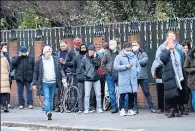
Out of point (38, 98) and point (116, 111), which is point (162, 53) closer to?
point (116, 111)

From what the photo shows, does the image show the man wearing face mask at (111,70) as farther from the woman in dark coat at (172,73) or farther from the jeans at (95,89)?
the woman in dark coat at (172,73)

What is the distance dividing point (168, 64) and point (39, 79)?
11.1 ft

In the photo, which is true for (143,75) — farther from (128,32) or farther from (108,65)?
(128,32)

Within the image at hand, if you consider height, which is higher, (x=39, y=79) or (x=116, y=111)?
(x=39, y=79)

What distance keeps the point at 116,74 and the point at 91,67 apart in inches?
29.5

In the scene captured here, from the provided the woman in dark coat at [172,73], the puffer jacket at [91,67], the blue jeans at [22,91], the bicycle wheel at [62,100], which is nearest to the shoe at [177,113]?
the woman in dark coat at [172,73]

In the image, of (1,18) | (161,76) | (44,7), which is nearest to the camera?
(161,76)

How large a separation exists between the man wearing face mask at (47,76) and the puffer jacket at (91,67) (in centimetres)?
92

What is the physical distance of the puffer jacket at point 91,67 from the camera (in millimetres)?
15555

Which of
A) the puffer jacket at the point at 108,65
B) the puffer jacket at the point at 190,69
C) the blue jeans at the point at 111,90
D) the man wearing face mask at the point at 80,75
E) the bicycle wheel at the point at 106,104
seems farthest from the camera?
the bicycle wheel at the point at 106,104

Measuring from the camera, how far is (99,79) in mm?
15773

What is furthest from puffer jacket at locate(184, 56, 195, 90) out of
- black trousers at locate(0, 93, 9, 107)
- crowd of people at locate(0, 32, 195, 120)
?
black trousers at locate(0, 93, 9, 107)

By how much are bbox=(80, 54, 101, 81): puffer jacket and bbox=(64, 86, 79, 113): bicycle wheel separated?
0.75 m

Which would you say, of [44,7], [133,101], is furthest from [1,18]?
[133,101]
